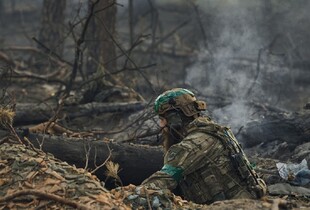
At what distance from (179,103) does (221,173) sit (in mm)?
615

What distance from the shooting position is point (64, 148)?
553 cm

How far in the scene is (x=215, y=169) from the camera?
4.25 metres

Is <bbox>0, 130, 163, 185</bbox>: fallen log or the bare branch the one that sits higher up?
the bare branch

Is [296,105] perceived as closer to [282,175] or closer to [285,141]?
[285,141]

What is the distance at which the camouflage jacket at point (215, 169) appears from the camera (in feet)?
13.7

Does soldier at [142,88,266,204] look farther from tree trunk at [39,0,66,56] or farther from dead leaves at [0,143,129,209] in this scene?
tree trunk at [39,0,66,56]

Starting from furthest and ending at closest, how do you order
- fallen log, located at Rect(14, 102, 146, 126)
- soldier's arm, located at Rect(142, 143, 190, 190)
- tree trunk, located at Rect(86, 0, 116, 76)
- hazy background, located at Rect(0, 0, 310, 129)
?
hazy background, located at Rect(0, 0, 310, 129) → tree trunk, located at Rect(86, 0, 116, 76) → fallen log, located at Rect(14, 102, 146, 126) → soldier's arm, located at Rect(142, 143, 190, 190)

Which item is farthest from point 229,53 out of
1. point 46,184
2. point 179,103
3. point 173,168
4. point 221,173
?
point 46,184

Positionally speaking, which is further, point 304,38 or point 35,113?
point 304,38

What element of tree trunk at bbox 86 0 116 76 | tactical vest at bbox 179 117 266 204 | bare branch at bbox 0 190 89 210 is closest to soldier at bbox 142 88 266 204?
tactical vest at bbox 179 117 266 204

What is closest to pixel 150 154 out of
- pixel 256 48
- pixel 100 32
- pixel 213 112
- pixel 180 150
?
pixel 180 150

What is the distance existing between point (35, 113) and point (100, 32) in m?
2.78

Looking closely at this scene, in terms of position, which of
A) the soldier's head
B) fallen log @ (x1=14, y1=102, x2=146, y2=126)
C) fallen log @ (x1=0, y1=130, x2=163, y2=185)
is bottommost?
fallen log @ (x1=14, y1=102, x2=146, y2=126)

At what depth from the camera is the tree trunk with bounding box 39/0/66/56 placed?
11930 mm
